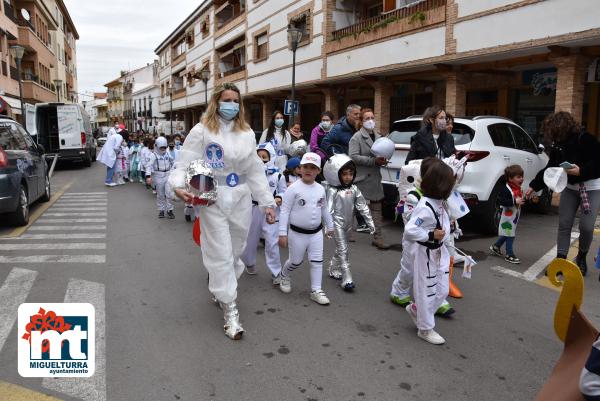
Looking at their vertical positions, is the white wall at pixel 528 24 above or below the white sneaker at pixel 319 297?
above

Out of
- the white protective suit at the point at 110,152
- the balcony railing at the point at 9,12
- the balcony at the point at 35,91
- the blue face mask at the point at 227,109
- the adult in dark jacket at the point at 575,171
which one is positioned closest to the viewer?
the blue face mask at the point at 227,109

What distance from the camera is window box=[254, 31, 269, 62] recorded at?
25.5m

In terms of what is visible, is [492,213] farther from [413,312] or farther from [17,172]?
[17,172]

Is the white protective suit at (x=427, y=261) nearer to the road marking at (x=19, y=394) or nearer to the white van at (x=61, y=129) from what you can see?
the road marking at (x=19, y=394)

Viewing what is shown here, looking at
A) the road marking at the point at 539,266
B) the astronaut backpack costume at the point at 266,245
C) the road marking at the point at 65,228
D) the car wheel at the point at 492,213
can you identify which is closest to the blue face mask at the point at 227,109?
the astronaut backpack costume at the point at 266,245

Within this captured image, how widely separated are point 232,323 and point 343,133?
388cm

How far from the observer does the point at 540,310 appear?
4672 mm

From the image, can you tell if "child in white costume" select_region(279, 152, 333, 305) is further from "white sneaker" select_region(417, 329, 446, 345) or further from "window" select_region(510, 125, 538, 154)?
"window" select_region(510, 125, 538, 154)

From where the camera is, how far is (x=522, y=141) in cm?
855

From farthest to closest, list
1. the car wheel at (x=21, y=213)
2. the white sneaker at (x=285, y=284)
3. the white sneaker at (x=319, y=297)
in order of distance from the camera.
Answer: the car wheel at (x=21, y=213), the white sneaker at (x=285, y=284), the white sneaker at (x=319, y=297)

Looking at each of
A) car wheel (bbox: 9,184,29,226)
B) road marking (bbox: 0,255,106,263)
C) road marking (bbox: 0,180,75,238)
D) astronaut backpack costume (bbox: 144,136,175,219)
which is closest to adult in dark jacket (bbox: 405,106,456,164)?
road marking (bbox: 0,255,106,263)

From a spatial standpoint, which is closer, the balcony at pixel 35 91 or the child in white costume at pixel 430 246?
the child in white costume at pixel 430 246

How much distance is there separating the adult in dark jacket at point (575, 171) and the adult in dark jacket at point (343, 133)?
2.44 metres

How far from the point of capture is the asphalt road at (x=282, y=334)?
318 centimetres
